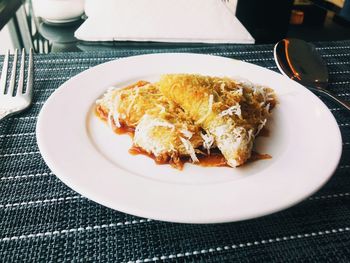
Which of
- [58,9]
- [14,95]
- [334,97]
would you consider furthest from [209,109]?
[58,9]

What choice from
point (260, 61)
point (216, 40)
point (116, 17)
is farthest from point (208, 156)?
point (116, 17)

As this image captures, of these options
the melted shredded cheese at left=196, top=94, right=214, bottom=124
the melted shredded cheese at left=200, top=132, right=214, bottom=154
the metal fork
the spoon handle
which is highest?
the melted shredded cheese at left=196, top=94, right=214, bottom=124

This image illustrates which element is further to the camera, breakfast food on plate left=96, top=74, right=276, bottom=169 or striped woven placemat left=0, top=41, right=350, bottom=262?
breakfast food on plate left=96, top=74, right=276, bottom=169

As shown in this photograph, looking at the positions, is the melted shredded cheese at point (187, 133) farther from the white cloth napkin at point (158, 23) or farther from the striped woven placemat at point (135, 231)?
the white cloth napkin at point (158, 23)

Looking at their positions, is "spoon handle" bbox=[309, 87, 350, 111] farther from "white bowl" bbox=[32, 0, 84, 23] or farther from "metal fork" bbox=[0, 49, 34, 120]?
"white bowl" bbox=[32, 0, 84, 23]

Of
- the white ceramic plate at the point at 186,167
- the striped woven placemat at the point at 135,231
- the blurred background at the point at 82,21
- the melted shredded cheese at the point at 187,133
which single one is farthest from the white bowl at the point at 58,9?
the melted shredded cheese at the point at 187,133

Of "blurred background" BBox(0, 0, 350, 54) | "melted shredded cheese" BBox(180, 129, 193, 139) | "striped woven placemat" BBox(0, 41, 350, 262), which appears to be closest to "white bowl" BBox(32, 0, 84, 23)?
"blurred background" BBox(0, 0, 350, 54)
